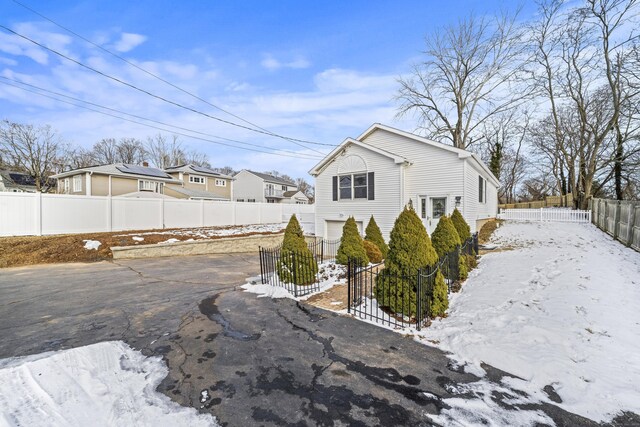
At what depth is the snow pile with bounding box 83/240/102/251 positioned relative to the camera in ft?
35.5

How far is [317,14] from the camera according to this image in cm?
1101

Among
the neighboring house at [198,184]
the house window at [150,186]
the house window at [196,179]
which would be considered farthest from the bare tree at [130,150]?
the house window at [150,186]

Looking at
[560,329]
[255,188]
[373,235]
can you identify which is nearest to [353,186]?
[373,235]

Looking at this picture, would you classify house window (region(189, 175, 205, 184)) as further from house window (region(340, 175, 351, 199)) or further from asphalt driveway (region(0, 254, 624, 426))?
asphalt driveway (region(0, 254, 624, 426))

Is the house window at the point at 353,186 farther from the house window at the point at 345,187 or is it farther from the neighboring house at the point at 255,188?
the neighboring house at the point at 255,188

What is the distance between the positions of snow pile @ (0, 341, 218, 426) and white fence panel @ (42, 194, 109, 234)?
1241cm

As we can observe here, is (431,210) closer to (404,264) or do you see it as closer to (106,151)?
(404,264)

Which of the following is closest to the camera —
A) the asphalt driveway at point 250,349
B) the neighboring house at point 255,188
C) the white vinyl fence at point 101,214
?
the asphalt driveway at point 250,349

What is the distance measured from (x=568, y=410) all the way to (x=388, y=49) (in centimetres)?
1350

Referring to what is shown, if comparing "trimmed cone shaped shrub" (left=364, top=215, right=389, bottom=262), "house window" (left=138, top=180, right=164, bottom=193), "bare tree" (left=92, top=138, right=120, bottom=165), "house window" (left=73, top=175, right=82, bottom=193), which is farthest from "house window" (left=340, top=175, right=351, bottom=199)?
"bare tree" (left=92, top=138, right=120, bottom=165)

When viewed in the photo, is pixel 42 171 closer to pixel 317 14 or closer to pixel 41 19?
pixel 41 19

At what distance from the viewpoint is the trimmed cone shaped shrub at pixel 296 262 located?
6668 millimetres

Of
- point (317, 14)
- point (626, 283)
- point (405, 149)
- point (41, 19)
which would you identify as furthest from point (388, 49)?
point (41, 19)

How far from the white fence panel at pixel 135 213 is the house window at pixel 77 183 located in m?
12.6
